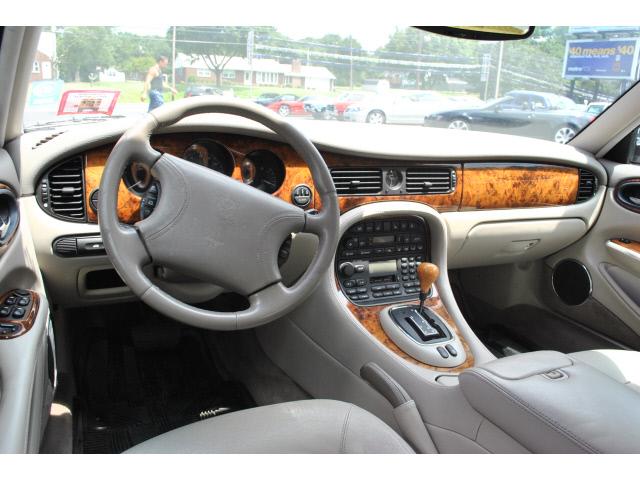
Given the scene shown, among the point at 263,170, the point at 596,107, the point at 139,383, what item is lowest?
the point at 139,383

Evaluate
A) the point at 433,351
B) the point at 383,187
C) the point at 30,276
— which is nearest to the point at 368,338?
the point at 433,351

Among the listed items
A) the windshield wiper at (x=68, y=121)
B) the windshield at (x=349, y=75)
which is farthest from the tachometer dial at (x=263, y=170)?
the windshield wiper at (x=68, y=121)

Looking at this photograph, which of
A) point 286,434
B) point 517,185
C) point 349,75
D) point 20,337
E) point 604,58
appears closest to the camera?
point 286,434

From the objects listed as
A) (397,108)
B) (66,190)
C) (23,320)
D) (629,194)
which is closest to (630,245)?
(629,194)

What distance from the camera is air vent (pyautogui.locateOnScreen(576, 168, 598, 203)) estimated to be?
2779 mm

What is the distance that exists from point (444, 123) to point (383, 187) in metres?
1.17

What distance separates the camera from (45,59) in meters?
1.88

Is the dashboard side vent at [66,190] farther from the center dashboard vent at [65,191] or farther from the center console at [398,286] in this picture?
the center console at [398,286]

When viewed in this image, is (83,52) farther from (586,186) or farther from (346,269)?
(586,186)

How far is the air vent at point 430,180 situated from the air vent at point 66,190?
1.19m

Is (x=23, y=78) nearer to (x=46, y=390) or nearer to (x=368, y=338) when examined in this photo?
(x=46, y=390)

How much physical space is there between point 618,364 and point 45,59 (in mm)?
2045
